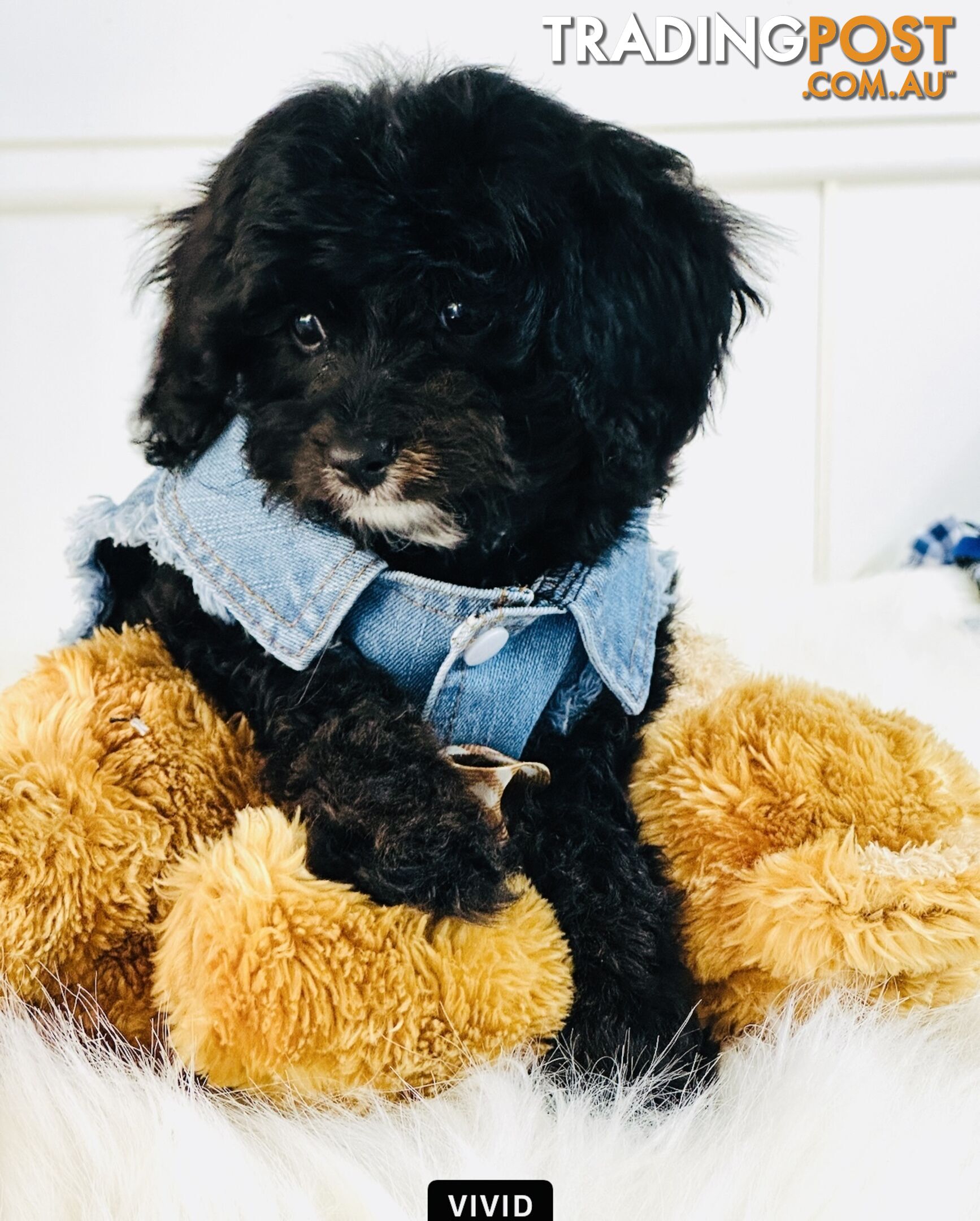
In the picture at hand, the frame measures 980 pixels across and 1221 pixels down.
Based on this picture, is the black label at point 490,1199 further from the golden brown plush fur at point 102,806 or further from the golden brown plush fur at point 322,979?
the golden brown plush fur at point 102,806

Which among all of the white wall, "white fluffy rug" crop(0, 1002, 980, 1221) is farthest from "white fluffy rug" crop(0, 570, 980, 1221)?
the white wall

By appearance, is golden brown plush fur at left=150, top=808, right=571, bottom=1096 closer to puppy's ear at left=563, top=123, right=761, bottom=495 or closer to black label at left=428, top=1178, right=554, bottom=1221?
black label at left=428, top=1178, right=554, bottom=1221

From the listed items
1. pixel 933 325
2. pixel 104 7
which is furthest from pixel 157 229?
pixel 933 325

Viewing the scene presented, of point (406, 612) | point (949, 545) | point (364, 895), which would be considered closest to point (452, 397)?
point (406, 612)

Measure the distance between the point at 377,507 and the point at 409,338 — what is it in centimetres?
11

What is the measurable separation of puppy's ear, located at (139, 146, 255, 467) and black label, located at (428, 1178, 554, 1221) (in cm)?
54

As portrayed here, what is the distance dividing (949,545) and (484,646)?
1.00 metres

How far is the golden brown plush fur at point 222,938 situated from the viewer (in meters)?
0.63

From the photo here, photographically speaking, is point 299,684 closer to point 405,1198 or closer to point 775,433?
point 405,1198

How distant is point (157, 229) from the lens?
91cm

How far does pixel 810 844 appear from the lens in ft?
2.51
